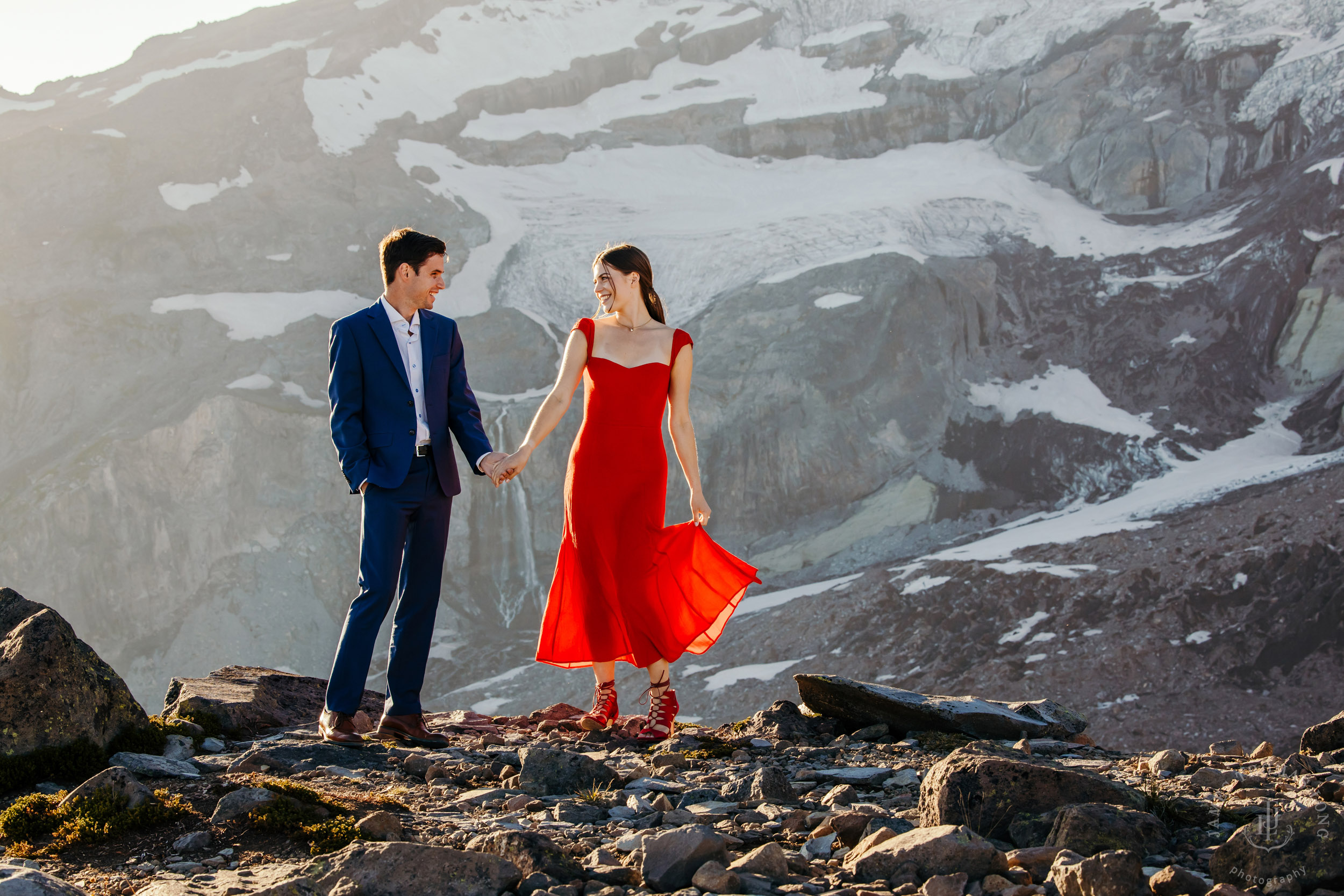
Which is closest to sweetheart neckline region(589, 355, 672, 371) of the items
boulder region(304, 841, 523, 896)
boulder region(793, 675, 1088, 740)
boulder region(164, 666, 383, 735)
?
boulder region(793, 675, 1088, 740)

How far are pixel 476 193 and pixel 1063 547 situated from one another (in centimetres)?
3268

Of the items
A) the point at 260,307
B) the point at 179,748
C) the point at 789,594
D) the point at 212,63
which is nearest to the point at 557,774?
the point at 179,748

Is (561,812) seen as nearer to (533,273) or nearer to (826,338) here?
(826,338)

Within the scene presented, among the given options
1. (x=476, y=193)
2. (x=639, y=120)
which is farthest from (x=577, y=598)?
(x=639, y=120)

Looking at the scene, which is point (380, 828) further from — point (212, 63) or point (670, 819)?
point (212, 63)

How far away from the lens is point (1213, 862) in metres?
2.93

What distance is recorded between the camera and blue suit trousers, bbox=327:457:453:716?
5113mm

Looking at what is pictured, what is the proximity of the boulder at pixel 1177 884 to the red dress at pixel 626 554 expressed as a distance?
3.34 m

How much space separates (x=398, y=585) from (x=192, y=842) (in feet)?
7.24

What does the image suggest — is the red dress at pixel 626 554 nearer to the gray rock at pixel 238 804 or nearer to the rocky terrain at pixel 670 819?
the rocky terrain at pixel 670 819

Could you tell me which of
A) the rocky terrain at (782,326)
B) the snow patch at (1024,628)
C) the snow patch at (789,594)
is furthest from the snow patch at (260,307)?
the snow patch at (1024,628)

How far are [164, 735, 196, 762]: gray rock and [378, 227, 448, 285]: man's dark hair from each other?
251cm

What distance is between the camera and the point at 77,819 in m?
3.51

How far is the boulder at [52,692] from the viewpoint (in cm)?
437
